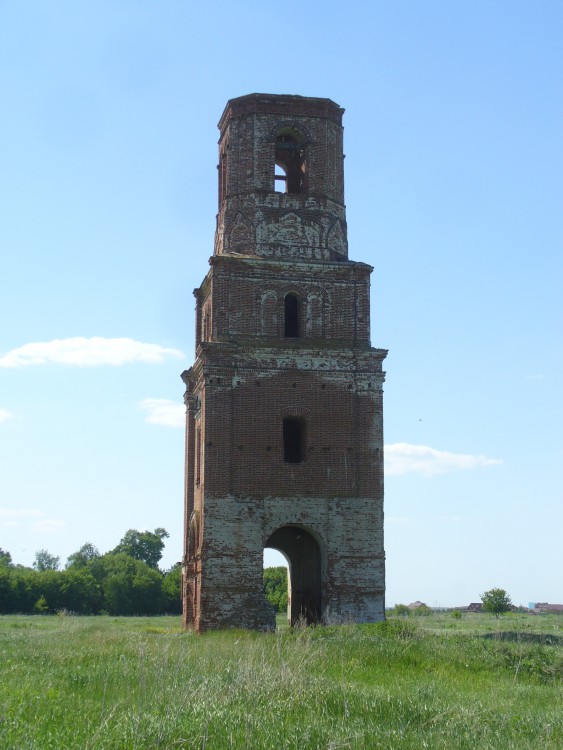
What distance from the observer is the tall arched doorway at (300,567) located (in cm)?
2422

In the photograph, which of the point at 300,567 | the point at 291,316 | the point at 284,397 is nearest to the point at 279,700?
the point at 284,397

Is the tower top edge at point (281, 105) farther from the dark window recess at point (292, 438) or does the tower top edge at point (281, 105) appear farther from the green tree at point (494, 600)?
the green tree at point (494, 600)

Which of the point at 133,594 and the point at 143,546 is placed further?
the point at 143,546

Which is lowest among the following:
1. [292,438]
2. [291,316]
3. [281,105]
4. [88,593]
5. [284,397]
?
[88,593]

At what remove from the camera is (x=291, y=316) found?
23891mm

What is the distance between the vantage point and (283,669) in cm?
1041

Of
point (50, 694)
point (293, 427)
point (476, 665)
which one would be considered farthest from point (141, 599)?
point (50, 694)

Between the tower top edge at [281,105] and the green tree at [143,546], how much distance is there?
5657 centimetres

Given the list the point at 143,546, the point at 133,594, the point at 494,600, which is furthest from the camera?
the point at 143,546

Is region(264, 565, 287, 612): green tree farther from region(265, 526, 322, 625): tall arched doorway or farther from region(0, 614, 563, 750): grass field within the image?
region(0, 614, 563, 750): grass field

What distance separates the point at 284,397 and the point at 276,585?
28364mm

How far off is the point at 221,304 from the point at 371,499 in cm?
589

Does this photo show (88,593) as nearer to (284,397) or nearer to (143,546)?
(143,546)

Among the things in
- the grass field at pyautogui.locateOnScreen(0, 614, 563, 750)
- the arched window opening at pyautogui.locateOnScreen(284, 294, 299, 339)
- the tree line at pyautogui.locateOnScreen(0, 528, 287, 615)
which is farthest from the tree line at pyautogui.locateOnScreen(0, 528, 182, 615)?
the grass field at pyautogui.locateOnScreen(0, 614, 563, 750)
